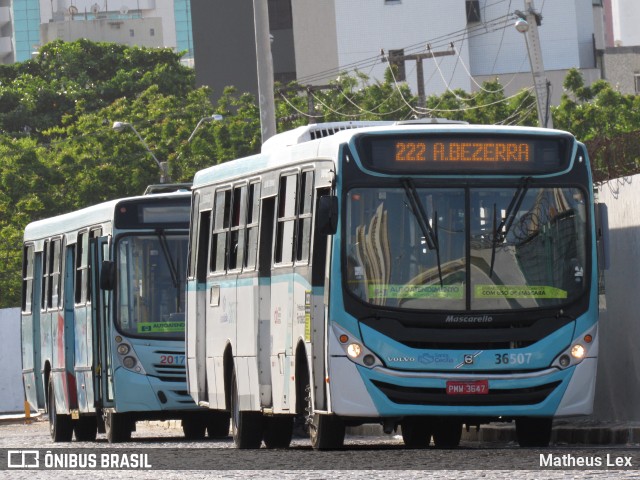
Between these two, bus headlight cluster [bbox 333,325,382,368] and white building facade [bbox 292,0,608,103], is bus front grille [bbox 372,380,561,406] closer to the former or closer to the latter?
bus headlight cluster [bbox 333,325,382,368]

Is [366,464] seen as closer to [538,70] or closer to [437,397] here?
[437,397]

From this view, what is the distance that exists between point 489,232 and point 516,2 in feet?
235

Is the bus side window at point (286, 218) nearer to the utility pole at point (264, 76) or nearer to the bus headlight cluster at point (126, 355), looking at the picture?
the bus headlight cluster at point (126, 355)

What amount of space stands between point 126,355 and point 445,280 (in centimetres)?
828

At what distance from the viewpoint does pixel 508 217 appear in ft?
50.0

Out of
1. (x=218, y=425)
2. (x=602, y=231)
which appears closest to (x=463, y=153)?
(x=602, y=231)

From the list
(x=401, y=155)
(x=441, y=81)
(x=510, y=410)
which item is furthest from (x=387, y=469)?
(x=441, y=81)

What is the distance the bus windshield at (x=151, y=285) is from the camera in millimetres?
22328

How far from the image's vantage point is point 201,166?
67.7 metres

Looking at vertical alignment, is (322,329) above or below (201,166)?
below

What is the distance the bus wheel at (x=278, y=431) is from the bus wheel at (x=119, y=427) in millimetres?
4983

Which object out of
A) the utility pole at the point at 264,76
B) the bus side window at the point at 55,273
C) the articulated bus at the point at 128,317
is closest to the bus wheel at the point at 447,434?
the articulated bus at the point at 128,317

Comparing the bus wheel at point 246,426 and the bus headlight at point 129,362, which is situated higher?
the bus headlight at point 129,362

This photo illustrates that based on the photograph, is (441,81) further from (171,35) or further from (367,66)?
(171,35)
